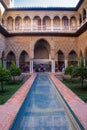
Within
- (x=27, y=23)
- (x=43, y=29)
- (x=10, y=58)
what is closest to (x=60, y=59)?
(x=43, y=29)

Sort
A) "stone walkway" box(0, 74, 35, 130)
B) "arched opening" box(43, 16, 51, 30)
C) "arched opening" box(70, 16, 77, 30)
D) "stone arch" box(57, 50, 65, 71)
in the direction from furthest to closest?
"stone arch" box(57, 50, 65, 71) → "arched opening" box(43, 16, 51, 30) → "arched opening" box(70, 16, 77, 30) → "stone walkway" box(0, 74, 35, 130)

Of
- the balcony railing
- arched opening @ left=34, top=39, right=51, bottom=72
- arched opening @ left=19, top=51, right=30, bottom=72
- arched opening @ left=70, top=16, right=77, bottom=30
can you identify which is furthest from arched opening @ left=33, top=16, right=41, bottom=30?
arched opening @ left=70, top=16, right=77, bottom=30

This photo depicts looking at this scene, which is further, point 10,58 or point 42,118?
point 10,58

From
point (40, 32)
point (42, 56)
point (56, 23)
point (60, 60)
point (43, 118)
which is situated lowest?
point (43, 118)

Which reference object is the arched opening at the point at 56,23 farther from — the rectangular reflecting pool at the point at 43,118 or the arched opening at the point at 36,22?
the rectangular reflecting pool at the point at 43,118

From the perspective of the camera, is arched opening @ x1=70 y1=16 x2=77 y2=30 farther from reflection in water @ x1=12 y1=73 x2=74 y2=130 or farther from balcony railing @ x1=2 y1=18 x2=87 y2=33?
reflection in water @ x1=12 y1=73 x2=74 y2=130

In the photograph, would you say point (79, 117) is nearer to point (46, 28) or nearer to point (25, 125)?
point (25, 125)

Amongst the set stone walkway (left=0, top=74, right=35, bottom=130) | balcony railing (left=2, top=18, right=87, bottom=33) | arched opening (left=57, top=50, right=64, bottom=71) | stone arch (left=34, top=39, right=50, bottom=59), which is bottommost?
stone walkway (left=0, top=74, right=35, bottom=130)

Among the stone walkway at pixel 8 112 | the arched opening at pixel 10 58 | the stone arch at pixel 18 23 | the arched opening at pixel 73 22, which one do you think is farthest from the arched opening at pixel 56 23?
the stone walkway at pixel 8 112

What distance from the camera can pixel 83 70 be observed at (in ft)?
42.2

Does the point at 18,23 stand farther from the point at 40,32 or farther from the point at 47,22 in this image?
the point at 47,22

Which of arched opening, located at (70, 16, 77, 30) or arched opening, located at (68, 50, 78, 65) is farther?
arched opening, located at (68, 50, 78, 65)

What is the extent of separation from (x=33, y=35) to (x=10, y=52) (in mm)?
3065

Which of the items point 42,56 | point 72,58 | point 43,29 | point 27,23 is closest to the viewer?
point 43,29
